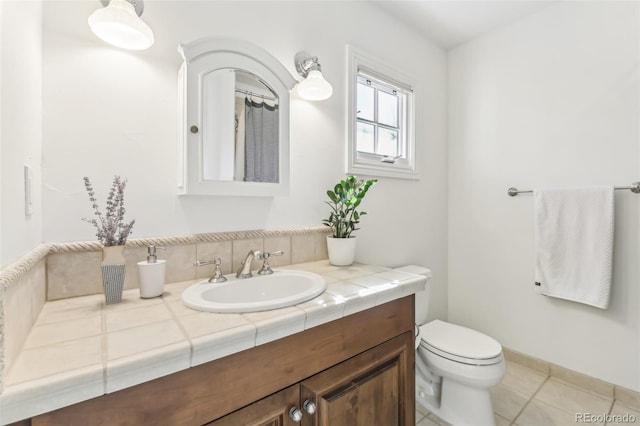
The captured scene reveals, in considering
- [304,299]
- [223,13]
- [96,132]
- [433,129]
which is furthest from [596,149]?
[96,132]

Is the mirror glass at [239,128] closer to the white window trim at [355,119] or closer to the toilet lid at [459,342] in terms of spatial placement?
the white window trim at [355,119]

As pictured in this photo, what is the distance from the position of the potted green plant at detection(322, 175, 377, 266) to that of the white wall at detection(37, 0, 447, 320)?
0.09 meters

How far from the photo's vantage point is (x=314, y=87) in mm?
1376

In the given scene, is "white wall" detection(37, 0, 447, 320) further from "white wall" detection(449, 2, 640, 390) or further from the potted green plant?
"white wall" detection(449, 2, 640, 390)

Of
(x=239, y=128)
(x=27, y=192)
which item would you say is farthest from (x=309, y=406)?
(x=239, y=128)

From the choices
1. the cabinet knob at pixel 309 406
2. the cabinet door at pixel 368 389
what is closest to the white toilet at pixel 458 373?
the cabinet door at pixel 368 389

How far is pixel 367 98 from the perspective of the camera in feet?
6.10

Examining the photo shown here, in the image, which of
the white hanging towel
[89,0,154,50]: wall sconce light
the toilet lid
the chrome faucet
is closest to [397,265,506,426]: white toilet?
the toilet lid

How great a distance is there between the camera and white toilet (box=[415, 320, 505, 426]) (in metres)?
1.34

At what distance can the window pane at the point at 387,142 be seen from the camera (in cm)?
194

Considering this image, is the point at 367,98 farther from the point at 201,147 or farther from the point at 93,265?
the point at 93,265

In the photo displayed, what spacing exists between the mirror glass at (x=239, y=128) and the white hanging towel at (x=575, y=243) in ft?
5.56

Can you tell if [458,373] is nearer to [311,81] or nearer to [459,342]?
[459,342]

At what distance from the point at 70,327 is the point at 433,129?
230cm
